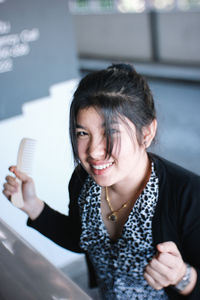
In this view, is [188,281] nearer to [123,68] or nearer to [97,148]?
[97,148]

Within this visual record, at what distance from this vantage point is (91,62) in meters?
7.26

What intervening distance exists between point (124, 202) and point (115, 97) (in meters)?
0.27

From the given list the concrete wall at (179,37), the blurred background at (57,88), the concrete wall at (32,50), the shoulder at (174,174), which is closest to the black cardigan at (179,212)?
the shoulder at (174,174)

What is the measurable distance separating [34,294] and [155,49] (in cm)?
644

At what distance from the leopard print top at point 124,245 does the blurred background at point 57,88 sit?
0.09 meters

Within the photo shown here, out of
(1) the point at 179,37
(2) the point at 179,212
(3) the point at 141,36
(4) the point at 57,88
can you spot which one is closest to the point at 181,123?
(4) the point at 57,88

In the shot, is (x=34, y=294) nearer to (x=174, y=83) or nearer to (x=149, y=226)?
(x=149, y=226)

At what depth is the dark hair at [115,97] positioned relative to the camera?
29.3 inches

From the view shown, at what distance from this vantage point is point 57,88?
236 centimetres

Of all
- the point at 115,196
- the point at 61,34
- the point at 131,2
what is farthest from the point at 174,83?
the point at 115,196

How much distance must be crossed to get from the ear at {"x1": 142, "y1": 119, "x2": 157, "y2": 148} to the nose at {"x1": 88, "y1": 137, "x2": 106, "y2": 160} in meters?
0.12

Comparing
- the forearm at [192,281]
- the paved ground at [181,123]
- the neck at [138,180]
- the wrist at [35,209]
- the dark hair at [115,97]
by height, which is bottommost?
the paved ground at [181,123]

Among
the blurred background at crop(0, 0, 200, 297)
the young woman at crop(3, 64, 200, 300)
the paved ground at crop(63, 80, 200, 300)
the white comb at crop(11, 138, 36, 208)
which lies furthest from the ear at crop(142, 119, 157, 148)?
the paved ground at crop(63, 80, 200, 300)

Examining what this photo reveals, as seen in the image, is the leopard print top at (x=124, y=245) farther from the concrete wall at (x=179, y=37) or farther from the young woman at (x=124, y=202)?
the concrete wall at (x=179, y=37)
